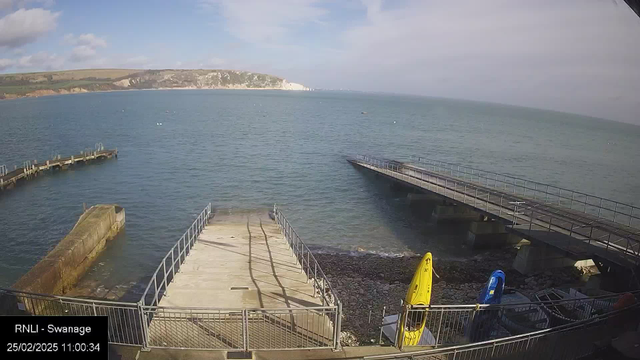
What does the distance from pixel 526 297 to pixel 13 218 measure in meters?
34.6

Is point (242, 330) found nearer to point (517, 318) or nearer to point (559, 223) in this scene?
point (517, 318)

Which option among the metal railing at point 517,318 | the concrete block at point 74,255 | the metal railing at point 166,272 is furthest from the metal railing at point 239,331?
the concrete block at point 74,255

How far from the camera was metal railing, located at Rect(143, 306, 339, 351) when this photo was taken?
30.2 ft

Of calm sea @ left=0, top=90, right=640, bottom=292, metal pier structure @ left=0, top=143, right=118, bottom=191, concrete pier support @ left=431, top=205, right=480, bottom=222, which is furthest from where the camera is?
metal pier structure @ left=0, top=143, right=118, bottom=191

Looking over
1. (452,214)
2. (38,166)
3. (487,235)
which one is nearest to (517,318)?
(487,235)

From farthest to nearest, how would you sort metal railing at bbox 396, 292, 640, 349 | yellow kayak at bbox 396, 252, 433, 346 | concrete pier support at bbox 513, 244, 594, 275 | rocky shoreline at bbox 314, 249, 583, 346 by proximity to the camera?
concrete pier support at bbox 513, 244, 594, 275 → rocky shoreline at bbox 314, 249, 583, 346 → metal railing at bbox 396, 292, 640, 349 → yellow kayak at bbox 396, 252, 433, 346

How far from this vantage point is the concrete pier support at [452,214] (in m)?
30.6

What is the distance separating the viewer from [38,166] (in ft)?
145

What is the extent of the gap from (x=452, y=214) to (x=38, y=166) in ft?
148

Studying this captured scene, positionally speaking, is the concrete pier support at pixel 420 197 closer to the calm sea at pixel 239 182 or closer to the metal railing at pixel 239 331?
the calm sea at pixel 239 182

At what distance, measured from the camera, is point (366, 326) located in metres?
15.2

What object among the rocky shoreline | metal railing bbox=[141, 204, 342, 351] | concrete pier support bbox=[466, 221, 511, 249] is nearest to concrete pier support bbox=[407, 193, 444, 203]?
concrete pier support bbox=[466, 221, 511, 249]

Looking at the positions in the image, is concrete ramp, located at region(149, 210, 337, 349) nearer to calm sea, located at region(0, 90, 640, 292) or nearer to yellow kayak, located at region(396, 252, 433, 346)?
yellow kayak, located at region(396, 252, 433, 346)

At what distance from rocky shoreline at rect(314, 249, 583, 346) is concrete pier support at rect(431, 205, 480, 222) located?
5.61m
